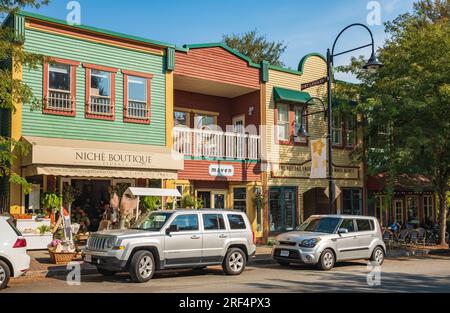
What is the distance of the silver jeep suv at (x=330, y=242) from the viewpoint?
1474cm

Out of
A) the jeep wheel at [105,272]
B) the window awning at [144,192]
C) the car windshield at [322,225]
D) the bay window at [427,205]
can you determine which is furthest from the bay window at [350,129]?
the jeep wheel at [105,272]

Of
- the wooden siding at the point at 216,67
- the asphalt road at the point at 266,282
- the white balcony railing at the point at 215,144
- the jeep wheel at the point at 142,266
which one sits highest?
the wooden siding at the point at 216,67

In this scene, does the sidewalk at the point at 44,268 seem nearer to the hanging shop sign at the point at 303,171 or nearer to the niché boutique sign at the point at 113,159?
the niché boutique sign at the point at 113,159

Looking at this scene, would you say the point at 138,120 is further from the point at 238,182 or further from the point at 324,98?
the point at 324,98

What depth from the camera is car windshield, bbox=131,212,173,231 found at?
12.6 meters

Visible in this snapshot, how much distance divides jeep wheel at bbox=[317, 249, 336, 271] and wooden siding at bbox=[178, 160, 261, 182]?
7.08m

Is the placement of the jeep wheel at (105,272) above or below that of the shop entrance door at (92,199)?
below

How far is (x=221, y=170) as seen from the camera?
21.1 metres

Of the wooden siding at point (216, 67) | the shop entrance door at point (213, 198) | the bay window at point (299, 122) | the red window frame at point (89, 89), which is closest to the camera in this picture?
the red window frame at point (89, 89)

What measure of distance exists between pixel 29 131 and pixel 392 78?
14791 mm

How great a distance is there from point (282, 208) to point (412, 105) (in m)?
7.16

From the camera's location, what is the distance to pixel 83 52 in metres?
18.3

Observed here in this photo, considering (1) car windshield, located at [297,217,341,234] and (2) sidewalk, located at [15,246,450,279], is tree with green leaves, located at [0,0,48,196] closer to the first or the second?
(2) sidewalk, located at [15,246,450,279]

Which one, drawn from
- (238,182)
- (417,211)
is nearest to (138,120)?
(238,182)
